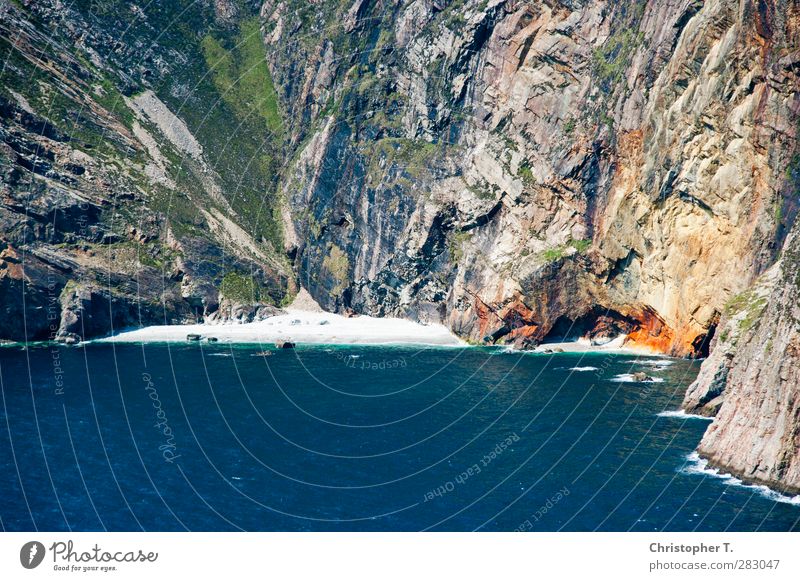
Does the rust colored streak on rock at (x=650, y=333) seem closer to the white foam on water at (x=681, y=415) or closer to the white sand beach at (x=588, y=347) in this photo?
→ the white sand beach at (x=588, y=347)

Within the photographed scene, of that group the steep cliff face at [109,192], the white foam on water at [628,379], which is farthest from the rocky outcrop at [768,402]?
the steep cliff face at [109,192]

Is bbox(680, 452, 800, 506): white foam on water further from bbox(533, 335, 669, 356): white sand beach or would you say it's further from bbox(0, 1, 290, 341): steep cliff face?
bbox(0, 1, 290, 341): steep cliff face

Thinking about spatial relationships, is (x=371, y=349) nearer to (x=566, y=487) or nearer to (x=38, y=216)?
(x=38, y=216)

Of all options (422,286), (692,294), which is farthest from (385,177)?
(692,294)

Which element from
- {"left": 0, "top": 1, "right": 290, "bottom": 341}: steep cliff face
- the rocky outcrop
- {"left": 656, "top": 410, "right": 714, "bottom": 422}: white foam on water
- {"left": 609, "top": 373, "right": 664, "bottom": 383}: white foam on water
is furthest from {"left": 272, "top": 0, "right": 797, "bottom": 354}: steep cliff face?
the rocky outcrop

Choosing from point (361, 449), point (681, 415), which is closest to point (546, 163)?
point (681, 415)
